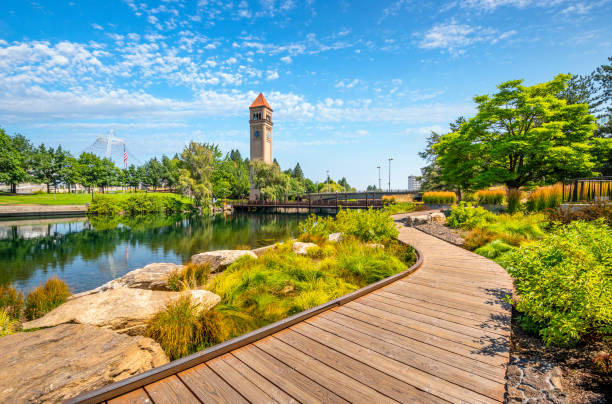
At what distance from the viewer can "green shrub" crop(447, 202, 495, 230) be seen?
1044cm

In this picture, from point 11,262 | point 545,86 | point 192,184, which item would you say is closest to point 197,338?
point 11,262

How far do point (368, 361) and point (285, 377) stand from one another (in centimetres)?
76

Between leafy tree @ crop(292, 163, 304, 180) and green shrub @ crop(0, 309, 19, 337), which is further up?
leafy tree @ crop(292, 163, 304, 180)

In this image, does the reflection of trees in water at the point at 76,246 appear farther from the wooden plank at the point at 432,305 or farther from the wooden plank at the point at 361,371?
the wooden plank at the point at 361,371

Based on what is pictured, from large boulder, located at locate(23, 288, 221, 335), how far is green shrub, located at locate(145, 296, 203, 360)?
0.27 m

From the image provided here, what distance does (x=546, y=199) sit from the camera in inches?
432

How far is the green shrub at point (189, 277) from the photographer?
21.3 feet

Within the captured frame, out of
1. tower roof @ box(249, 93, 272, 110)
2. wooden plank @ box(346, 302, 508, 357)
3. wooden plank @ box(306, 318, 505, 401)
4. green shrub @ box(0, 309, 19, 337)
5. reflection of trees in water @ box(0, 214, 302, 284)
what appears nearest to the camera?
wooden plank @ box(306, 318, 505, 401)

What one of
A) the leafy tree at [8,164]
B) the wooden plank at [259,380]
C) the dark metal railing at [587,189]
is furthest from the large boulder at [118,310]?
the leafy tree at [8,164]

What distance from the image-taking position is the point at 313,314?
11.2 ft

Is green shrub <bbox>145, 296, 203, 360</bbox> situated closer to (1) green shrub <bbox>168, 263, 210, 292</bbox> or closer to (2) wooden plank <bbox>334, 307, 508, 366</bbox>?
(2) wooden plank <bbox>334, 307, 508, 366</bbox>

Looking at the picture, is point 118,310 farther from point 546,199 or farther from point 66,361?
point 546,199

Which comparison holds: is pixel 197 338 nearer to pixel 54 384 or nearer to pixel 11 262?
pixel 54 384

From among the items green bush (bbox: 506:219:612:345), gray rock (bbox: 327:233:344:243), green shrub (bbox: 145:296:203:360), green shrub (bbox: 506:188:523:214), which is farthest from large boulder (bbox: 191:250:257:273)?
green shrub (bbox: 506:188:523:214)
